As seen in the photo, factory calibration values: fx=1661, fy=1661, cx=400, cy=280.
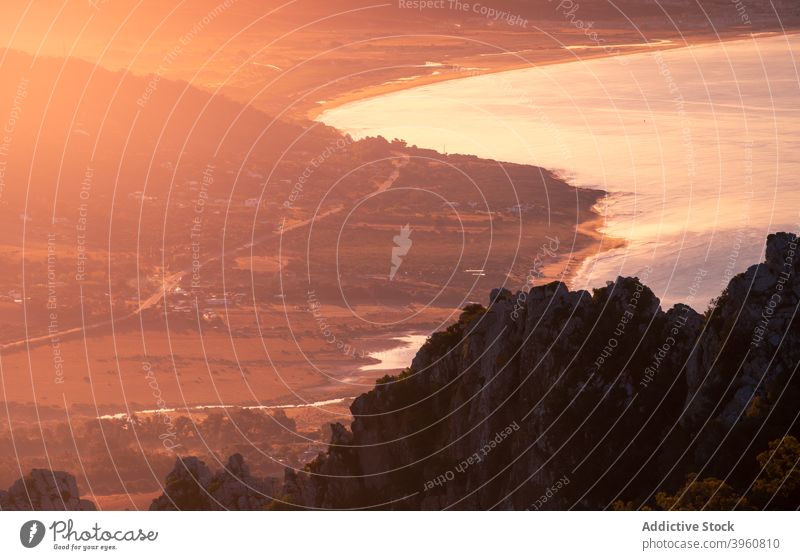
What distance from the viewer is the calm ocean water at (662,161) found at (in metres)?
125

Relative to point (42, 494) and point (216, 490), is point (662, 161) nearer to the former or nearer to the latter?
point (216, 490)

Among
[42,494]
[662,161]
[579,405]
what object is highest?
[662,161]

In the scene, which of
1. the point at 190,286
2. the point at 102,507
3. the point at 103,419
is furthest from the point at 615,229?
the point at 102,507

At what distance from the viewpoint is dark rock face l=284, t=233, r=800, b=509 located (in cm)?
6316

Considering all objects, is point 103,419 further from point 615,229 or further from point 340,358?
point 615,229

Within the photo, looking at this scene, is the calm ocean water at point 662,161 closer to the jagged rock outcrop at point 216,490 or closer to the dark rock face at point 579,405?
the dark rock face at point 579,405

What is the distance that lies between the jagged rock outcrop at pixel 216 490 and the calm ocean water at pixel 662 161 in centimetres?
4491

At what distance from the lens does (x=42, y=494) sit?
67.5 metres

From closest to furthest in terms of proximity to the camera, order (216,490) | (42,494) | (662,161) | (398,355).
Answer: (42,494) → (216,490) → (398,355) → (662,161)

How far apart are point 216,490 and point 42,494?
7.14 meters

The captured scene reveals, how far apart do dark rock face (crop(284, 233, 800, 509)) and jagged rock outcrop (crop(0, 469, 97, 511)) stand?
903cm

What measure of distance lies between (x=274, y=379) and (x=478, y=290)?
2607 centimetres

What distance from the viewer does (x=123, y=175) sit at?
17762 cm

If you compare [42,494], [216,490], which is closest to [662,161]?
[216,490]
